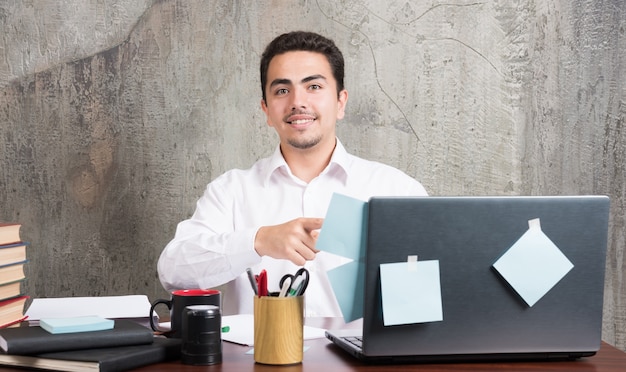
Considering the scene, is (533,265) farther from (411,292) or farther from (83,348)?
(83,348)

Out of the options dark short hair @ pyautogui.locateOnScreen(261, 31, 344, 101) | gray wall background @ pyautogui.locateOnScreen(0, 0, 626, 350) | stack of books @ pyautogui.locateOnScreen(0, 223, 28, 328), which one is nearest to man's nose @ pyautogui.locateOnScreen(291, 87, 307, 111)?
dark short hair @ pyautogui.locateOnScreen(261, 31, 344, 101)

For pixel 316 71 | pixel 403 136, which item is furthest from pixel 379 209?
pixel 403 136

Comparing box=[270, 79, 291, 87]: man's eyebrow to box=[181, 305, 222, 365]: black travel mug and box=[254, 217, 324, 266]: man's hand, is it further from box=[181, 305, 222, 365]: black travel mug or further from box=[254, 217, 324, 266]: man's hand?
box=[181, 305, 222, 365]: black travel mug

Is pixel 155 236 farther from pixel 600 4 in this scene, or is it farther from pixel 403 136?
pixel 600 4

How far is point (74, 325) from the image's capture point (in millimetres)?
1226

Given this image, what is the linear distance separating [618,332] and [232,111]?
173 cm

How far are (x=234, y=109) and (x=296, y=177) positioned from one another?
1.88 feet

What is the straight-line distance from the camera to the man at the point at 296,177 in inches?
86.7

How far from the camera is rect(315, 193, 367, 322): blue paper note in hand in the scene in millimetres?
1169

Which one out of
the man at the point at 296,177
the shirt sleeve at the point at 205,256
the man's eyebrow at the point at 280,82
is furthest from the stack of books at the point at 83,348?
the man's eyebrow at the point at 280,82

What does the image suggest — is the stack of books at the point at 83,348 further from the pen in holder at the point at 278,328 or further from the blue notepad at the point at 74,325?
the pen in holder at the point at 278,328

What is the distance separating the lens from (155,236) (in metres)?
2.80

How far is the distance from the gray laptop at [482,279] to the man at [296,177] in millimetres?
975

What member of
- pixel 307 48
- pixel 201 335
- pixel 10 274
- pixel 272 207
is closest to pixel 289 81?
pixel 307 48
